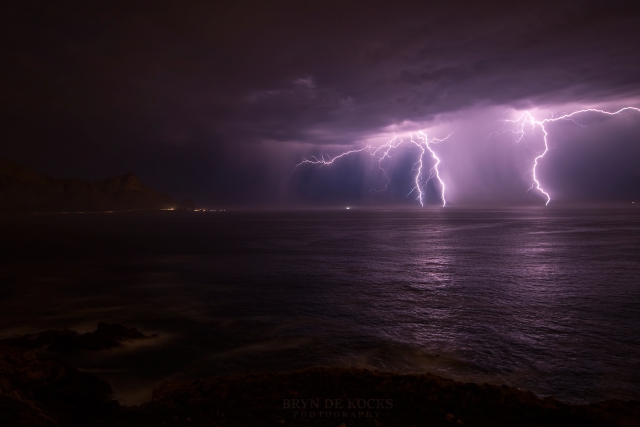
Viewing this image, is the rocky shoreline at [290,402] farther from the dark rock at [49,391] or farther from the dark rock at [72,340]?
the dark rock at [72,340]

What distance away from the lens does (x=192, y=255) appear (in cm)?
4016

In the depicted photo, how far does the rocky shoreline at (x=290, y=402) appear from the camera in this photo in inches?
285

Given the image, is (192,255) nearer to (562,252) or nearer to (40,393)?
(40,393)

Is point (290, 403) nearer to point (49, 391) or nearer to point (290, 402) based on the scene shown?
point (290, 402)

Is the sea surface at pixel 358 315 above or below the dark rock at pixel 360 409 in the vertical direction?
below

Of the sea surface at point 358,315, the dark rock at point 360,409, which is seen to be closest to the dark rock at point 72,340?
the sea surface at point 358,315

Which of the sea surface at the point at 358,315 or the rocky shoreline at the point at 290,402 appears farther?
the sea surface at the point at 358,315

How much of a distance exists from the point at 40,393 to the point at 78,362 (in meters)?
3.94


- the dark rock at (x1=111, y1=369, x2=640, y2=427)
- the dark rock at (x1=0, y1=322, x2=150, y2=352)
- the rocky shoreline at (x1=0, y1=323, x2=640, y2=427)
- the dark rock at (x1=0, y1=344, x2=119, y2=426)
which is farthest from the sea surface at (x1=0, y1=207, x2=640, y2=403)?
the dark rock at (x1=111, y1=369, x2=640, y2=427)

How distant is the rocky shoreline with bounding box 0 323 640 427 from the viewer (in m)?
7.23

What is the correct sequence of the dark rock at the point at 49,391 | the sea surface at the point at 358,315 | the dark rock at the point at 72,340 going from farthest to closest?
the dark rock at the point at 72,340 → the sea surface at the point at 358,315 → the dark rock at the point at 49,391

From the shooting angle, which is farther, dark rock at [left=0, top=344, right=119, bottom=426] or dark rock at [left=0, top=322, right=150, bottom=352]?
dark rock at [left=0, top=322, right=150, bottom=352]

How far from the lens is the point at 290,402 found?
8.08 metres

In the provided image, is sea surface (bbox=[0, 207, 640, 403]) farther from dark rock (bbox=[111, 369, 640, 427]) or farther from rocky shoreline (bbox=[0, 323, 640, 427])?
dark rock (bbox=[111, 369, 640, 427])
